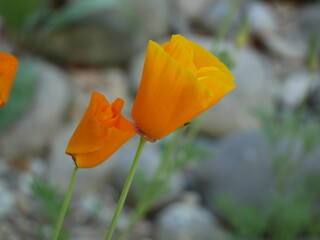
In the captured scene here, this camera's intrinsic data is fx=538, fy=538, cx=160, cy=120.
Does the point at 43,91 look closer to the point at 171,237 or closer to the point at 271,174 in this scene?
the point at 171,237

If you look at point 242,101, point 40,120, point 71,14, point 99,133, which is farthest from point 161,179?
point 242,101

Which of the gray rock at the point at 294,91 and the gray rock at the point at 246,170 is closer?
the gray rock at the point at 246,170

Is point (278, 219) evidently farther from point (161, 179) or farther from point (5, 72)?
point (5, 72)

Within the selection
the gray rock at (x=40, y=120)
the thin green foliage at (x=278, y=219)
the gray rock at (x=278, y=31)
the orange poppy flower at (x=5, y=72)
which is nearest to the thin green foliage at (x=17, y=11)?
the gray rock at (x=40, y=120)

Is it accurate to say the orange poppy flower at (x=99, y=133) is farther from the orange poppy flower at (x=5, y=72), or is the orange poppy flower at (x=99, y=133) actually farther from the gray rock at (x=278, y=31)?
the gray rock at (x=278, y=31)

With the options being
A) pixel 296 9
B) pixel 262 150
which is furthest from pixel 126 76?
pixel 296 9
